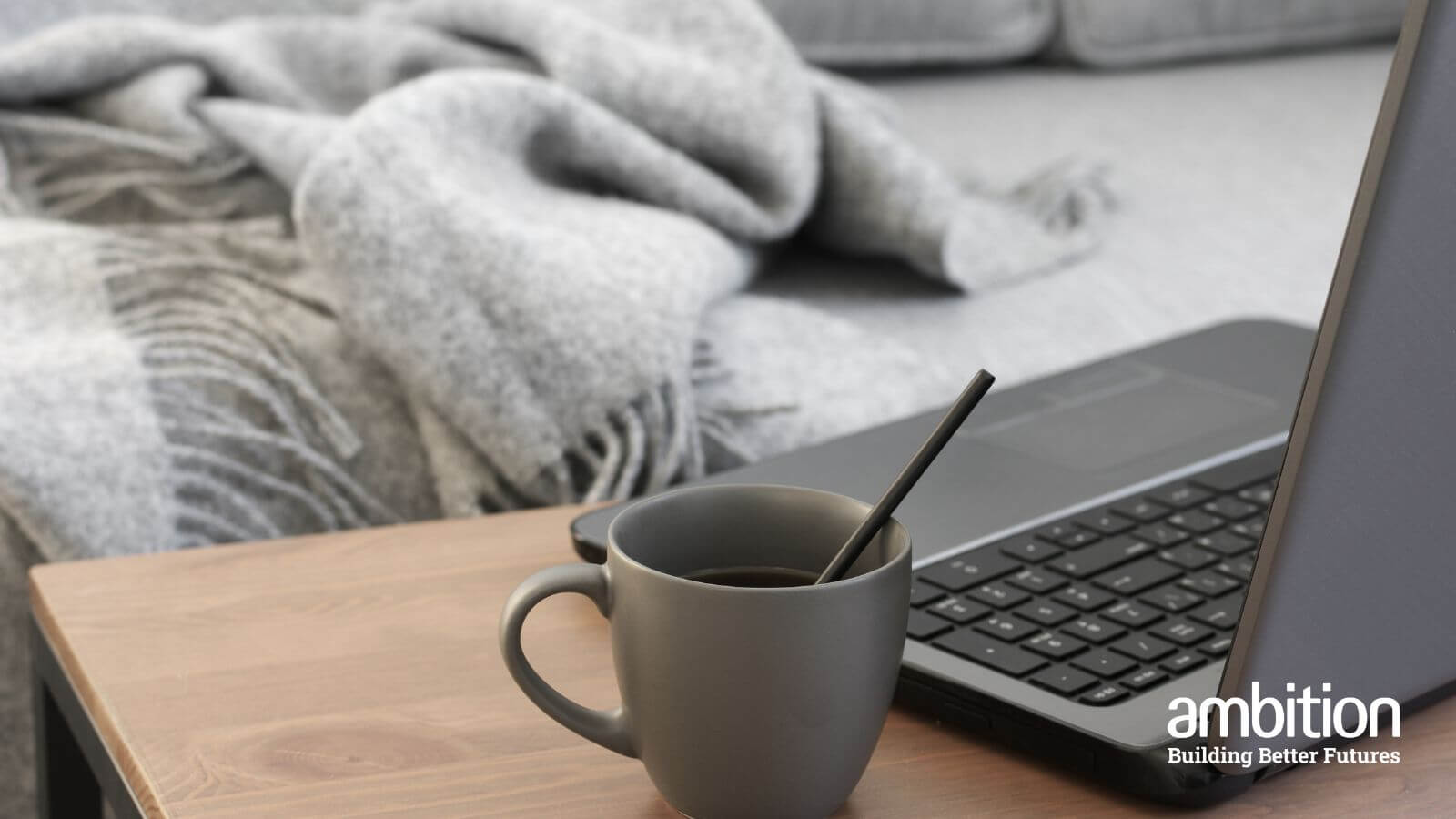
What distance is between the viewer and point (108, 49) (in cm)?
95

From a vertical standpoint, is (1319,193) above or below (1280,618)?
below

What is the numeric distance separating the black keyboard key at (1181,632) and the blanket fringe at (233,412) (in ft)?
1.50

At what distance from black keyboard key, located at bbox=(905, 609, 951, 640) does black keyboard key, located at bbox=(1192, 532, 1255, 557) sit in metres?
0.11

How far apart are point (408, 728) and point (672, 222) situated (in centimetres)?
50

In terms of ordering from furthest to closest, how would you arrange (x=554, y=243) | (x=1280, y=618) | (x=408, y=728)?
1. (x=554, y=243)
2. (x=408, y=728)
3. (x=1280, y=618)

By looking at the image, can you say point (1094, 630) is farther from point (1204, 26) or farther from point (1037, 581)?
point (1204, 26)

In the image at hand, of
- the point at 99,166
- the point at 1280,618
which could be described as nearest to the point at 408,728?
the point at 1280,618

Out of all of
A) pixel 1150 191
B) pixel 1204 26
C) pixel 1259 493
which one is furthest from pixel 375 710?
pixel 1204 26

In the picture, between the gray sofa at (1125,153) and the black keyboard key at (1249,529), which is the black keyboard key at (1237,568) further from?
the gray sofa at (1125,153)

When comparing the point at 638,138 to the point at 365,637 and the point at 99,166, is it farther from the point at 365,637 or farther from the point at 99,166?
the point at 365,637

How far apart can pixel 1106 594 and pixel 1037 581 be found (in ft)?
0.07

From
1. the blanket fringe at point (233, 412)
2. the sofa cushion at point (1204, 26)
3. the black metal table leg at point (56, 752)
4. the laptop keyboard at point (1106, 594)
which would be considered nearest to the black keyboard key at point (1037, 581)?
the laptop keyboard at point (1106, 594)

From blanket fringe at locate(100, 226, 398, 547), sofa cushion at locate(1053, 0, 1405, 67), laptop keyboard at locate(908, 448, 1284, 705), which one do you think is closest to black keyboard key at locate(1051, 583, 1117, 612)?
laptop keyboard at locate(908, 448, 1284, 705)

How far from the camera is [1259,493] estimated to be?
52cm
